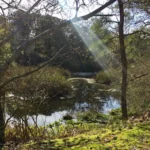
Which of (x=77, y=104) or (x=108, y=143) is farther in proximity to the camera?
(x=77, y=104)

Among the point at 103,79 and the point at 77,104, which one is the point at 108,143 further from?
the point at 103,79

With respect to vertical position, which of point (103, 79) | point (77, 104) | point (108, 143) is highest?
point (103, 79)

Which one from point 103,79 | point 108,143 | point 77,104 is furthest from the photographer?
point 103,79

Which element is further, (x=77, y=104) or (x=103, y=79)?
(x=103, y=79)

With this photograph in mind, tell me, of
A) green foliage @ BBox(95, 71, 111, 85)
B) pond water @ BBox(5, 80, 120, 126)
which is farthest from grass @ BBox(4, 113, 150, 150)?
green foliage @ BBox(95, 71, 111, 85)

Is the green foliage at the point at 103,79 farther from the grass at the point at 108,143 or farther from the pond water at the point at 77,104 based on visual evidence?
the grass at the point at 108,143

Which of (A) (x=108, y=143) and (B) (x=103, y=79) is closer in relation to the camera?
(A) (x=108, y=143)

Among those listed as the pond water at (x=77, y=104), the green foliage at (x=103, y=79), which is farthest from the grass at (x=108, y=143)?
the green foliage at (x=103, y=79)

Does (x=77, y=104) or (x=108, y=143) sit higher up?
(x=108, y=143)

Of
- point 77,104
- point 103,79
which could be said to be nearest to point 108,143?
point 77,104

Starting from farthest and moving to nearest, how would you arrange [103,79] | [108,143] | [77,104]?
1. [103,79]
2. [77,104]
3. [108,143]

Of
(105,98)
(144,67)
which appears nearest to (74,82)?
(105,98)

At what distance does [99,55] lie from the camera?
11117 millimetres

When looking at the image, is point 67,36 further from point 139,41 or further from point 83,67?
point 139,41
